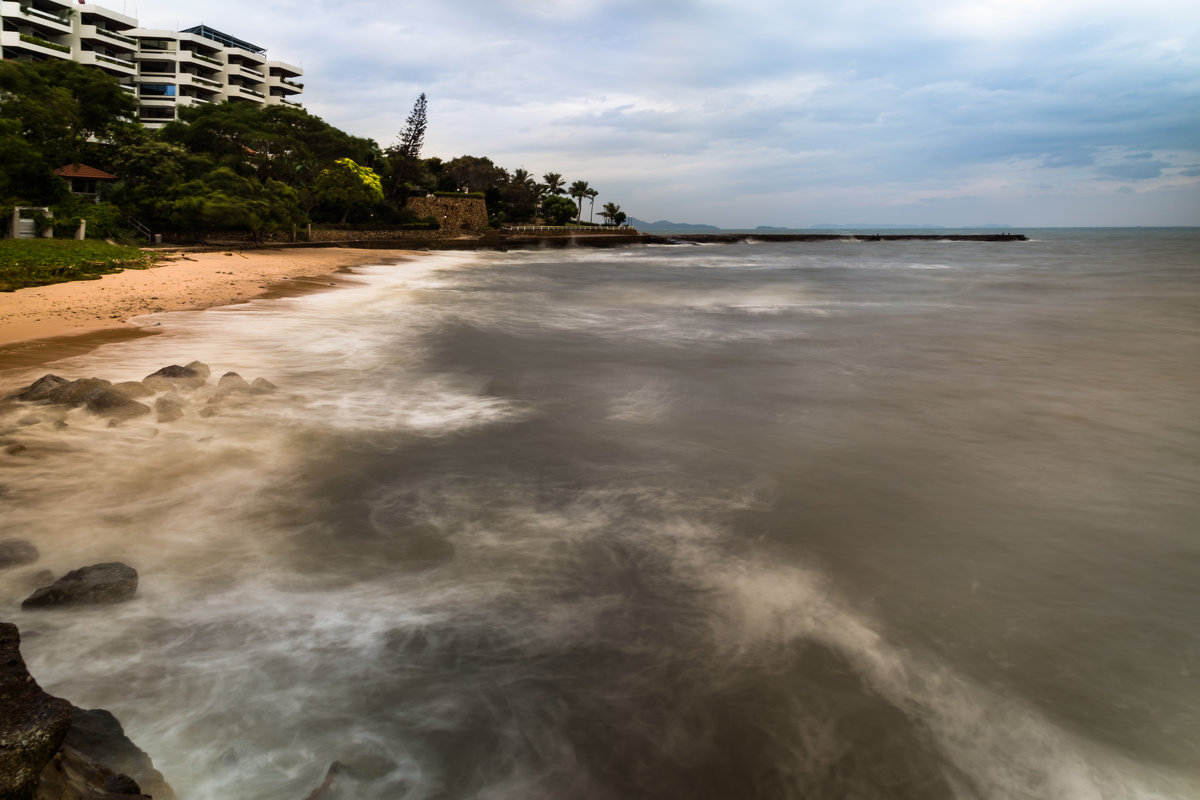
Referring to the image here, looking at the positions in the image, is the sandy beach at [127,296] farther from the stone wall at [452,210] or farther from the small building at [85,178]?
the stone wall at [452,210]

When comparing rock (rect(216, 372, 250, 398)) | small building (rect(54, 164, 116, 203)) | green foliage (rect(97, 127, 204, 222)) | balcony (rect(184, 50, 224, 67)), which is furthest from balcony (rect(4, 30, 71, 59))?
rock (rect(216, 372, 250, 398))

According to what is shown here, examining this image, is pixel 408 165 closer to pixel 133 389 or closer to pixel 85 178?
pixel 85 178

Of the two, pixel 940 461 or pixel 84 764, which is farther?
pixel 940 461

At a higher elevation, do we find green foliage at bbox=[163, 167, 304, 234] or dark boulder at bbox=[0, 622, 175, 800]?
green foliage at bbox=[163, 167, 304, 234]

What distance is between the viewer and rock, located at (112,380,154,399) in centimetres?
789

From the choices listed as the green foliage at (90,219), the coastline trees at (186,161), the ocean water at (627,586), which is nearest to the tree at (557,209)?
the coastline trees at (186,161)

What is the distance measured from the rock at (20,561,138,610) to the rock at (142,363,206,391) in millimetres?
4604

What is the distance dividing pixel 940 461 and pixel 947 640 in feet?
12.4

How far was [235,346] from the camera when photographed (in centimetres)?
1198

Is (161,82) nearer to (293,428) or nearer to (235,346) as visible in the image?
(235,346)

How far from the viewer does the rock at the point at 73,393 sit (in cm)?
747

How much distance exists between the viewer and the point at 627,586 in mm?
4844

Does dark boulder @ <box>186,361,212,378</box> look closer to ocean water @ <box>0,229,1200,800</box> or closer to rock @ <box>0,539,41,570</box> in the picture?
ocean water @ <box>0,229,1200,800</box>

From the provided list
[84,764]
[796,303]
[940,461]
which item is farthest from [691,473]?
[796,303]
